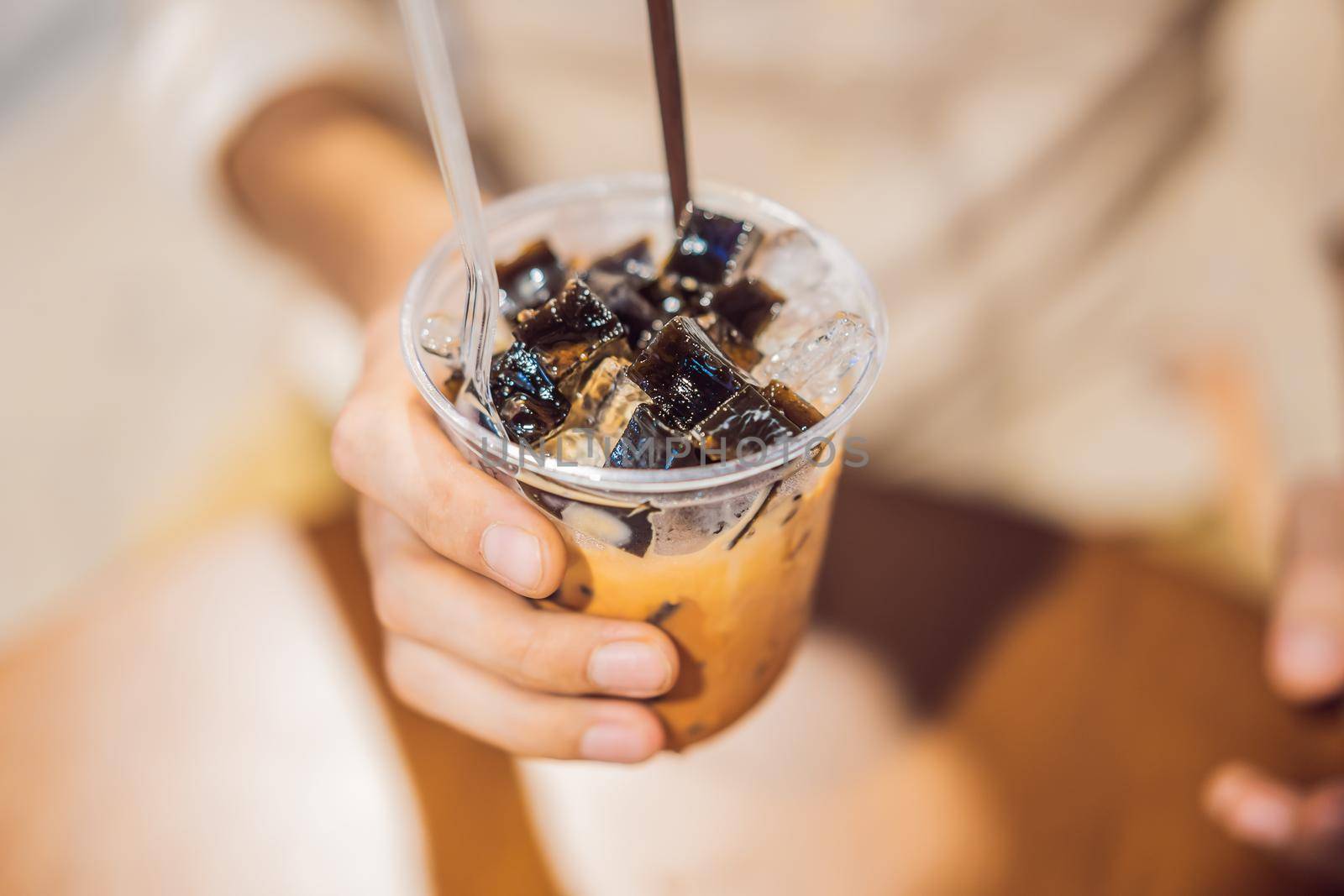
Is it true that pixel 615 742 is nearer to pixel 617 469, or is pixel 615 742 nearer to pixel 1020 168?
pixel 617 469

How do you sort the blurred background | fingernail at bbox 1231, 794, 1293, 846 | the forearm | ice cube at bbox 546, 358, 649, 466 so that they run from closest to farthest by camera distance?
1. ice cube at bbox 546, 358, 649, 466
2. fingernail at bbox 1231, 794, 1293, 846
3. the forearm
4. the blurred background

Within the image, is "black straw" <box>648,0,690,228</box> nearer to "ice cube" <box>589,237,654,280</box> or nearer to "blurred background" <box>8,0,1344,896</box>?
"ice cube" <box>589,237,654,280</box>

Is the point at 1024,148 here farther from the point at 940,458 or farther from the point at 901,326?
the point at 940,458

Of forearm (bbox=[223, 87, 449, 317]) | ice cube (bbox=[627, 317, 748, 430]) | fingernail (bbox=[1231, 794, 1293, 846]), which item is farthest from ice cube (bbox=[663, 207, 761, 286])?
fingernail (bbox=[1231, 794, 1293, 846])

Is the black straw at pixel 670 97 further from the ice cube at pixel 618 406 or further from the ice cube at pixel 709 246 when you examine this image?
the ice cube at pixel 618 406

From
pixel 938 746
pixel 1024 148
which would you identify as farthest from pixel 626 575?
pixel 1024 148

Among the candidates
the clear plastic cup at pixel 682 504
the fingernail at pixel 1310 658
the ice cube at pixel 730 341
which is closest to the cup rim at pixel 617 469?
the clear plastic cup at pixel 682 504

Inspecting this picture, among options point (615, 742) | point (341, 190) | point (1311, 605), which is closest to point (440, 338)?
point (615, 742)
